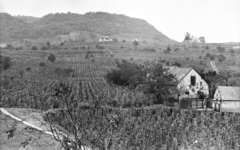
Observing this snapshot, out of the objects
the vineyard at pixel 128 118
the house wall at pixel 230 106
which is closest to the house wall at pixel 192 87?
the vineyard at pixel 128 118

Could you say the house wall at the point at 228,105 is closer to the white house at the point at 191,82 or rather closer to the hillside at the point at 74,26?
the white house at the point at 191,82

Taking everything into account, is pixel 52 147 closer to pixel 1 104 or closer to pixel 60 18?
pixel 1 104

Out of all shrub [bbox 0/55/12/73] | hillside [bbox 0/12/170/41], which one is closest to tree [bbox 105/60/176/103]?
shrub [bbox 0/55/12/73]

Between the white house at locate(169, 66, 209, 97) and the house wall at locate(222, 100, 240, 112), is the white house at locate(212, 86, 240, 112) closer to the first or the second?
the house wall at locate(222, 100, 240, 112)

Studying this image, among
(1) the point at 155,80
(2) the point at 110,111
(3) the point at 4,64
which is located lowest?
(2) the point at 110,111

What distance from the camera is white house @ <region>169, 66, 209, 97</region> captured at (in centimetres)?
3700

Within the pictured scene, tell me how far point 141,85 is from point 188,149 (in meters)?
19.6

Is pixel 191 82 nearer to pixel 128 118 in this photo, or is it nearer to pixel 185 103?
pixel 185 103

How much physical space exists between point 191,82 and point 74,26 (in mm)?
120143

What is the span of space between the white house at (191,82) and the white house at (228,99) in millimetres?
6669

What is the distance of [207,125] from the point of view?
78.9 ft

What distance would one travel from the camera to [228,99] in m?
29.1

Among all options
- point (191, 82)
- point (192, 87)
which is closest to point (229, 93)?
point (192, 87)

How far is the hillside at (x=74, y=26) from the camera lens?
121938mm
